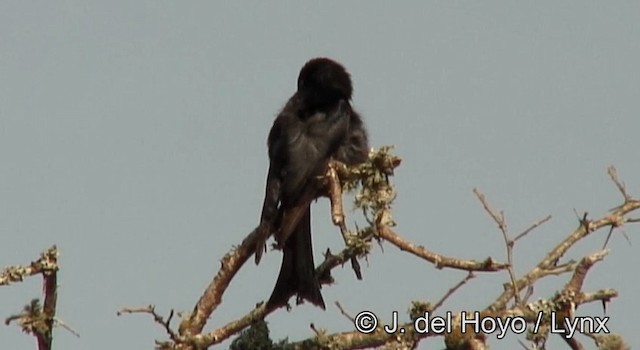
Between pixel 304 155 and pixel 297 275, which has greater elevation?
pixel 304 155

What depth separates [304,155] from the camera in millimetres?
7727

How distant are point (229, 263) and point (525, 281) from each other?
134 cm

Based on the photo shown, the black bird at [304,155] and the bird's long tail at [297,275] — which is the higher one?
the black bird at [304,155]

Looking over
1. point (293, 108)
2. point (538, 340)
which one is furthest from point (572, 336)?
point (293, 108)

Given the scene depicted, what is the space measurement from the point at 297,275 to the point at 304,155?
1.05 metres

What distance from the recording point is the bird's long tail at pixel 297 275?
664 centimetres

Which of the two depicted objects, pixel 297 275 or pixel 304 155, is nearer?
pixel 297 275

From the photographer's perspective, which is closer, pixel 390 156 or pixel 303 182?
pixel 390 156

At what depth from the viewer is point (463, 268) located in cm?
544

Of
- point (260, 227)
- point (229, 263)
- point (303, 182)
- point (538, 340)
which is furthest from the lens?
point (303, 182)

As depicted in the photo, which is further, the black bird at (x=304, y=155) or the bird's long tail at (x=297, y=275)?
the black bird at (x=304, y=155)

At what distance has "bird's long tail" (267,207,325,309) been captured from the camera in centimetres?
664

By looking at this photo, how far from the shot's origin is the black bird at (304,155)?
6832 mm

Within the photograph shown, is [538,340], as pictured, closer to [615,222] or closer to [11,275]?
[615,222]
